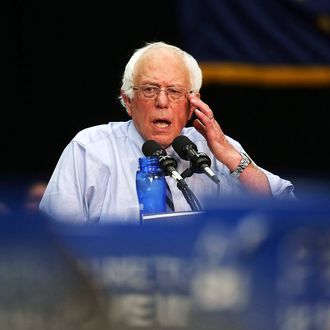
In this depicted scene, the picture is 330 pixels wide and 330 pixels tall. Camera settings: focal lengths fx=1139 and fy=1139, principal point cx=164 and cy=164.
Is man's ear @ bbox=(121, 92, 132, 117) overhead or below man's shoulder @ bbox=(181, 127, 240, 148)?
overhead

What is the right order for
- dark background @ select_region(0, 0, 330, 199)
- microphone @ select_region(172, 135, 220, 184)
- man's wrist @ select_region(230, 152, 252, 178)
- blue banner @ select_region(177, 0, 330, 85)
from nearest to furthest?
microphone @ select_region(172, 135, 220, 184) → man's wrist @ select_region(230, 152, 252, 178) → blue banner @ select_region(177, 0, 330, 85) → dark background @ select_region(0, 0, 330, 199)

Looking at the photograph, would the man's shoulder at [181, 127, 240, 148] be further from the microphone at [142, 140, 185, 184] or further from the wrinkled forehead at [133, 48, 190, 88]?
the microphone at [142, 140, 185, 184]

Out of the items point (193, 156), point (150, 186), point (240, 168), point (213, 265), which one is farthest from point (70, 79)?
point (213, 265)

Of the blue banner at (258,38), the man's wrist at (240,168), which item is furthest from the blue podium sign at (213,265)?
the blue banner at (258,38)

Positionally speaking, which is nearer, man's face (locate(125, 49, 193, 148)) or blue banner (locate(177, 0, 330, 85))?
man's face (locate(125, 49, 193, 148))

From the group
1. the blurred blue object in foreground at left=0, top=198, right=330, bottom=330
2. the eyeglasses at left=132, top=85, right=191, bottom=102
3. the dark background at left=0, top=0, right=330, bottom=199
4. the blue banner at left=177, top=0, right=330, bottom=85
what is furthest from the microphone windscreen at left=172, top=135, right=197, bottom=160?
the dark background at left=0, top=0, right=330, bottom=199

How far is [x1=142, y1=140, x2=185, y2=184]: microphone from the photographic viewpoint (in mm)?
3785

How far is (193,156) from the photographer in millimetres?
3916

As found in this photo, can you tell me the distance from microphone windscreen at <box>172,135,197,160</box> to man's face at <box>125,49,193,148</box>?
0.24 metres

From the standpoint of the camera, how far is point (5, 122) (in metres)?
6.50

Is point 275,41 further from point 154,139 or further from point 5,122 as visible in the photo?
point 154,139

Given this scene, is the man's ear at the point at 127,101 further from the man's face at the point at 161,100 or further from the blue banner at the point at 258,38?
the blue banner at the point at 258,38

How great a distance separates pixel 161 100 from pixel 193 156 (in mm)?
444

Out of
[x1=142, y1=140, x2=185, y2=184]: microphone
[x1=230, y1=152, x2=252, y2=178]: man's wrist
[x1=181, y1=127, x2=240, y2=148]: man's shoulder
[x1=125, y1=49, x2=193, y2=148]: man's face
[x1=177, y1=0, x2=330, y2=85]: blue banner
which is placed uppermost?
[x1=177, y1=0, x2=330, y2=85]: blue banner
